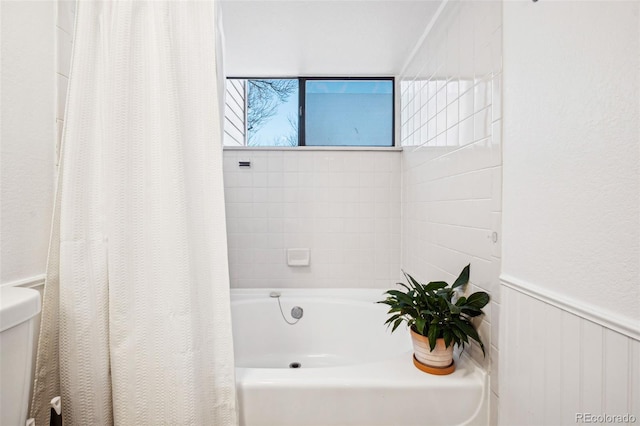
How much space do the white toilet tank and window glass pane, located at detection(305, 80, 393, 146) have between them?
192cm

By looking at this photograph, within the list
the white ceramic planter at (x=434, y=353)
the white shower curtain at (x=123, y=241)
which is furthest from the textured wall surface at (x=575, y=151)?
the white shower curtain at (x=123, y=241)

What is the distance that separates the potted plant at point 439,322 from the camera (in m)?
1.01

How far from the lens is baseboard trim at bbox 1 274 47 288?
0.81m

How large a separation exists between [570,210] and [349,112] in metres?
1.88

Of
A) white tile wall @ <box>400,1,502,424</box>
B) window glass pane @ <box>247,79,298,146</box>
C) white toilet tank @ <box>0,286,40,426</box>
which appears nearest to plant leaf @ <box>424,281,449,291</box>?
white tile wall @ <box>400,1,502,424</box>

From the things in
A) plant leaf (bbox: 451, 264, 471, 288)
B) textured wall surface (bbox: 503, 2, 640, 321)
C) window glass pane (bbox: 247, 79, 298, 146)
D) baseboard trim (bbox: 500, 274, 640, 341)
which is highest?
window glass pane (bbox: 247, 79, 298, 146)

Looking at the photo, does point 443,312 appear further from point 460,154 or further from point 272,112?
point 272,112

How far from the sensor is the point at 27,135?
852mm

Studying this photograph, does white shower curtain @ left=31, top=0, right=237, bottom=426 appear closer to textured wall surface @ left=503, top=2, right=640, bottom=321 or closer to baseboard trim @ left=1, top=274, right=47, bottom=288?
baseboard trim @ left=1, top=274, right=47, bottom=288

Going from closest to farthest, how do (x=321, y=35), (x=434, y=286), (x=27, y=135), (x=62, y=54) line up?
(x=27, y=135), (x=62, y=54), (x=434, y=286), (x=321, y=35)

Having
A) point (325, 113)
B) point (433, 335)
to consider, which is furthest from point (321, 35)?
point (433, 335)

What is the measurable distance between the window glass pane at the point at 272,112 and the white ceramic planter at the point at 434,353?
5.58ft

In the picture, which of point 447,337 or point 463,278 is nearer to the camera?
point 447,337

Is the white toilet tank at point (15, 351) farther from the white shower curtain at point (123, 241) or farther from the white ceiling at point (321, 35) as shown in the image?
the white ceiling at point (321, 35)
